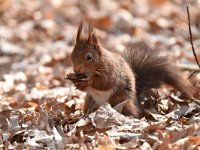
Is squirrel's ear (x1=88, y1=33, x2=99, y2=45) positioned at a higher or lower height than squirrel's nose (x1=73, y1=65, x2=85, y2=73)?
higher

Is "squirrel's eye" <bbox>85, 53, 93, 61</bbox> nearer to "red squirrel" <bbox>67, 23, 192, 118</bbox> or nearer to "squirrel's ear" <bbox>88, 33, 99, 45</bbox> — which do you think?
"red squirrel" <bbox>67, 23, 192, 118</bbox>

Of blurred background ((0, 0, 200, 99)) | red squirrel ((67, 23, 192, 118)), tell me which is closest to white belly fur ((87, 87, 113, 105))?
red squirrel ((67, 23, 192, 118))

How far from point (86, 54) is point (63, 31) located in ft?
14.3

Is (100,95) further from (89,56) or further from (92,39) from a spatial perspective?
(92,39)

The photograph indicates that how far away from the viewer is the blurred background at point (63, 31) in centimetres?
699

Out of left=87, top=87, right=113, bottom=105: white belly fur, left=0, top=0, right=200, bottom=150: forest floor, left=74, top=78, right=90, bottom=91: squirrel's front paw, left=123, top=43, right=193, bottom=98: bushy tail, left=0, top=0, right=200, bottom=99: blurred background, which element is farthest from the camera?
left=0, top=0, right=200, bottom=99: blurred background

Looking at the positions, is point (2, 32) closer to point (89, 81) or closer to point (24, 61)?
point (24, 61)

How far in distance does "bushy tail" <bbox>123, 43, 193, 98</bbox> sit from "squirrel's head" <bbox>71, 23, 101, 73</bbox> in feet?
1.63

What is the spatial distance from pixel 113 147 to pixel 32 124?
0.97 meters

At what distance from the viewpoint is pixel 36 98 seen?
5758mm

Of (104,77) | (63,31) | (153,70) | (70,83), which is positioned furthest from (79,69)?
(63,31)

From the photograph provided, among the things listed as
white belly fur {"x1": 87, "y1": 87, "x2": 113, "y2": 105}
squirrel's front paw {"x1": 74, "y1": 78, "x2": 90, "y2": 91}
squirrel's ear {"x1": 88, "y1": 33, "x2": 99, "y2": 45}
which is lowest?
white belly fur {"x1": 87, "y1": 87, "x2": 113, "y2": 105}

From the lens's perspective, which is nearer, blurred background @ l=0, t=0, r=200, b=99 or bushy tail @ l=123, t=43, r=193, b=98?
bushy tail @ l=123, t=43, r=193, b=98

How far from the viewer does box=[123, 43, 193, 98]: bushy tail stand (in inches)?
193
